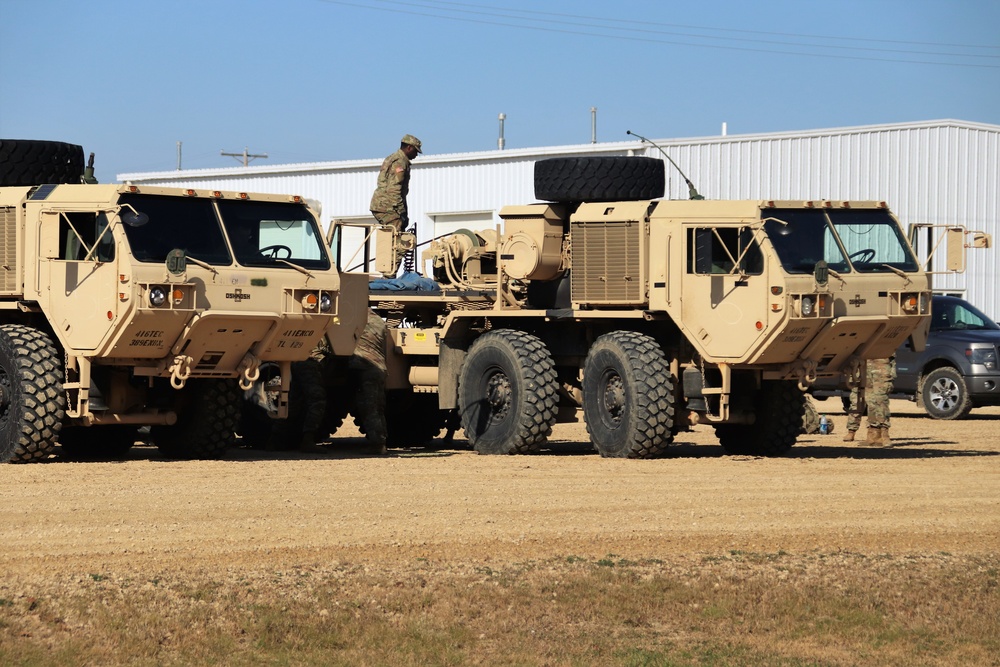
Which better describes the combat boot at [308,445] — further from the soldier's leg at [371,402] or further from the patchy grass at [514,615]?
the patchy grass at [514,615]

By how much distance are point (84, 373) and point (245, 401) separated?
432cm

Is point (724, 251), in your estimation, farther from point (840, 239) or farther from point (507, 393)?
point (507, 393)

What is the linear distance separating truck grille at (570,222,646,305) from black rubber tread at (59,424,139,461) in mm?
5003

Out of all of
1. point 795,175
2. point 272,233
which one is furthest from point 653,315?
point 795,175

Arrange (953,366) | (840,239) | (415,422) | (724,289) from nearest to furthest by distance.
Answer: (724,289) → (840,239) → (415,422) → (953,366)

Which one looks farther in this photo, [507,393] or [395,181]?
[395,181]

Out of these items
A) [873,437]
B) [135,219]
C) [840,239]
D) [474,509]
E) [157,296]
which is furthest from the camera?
[873,437]

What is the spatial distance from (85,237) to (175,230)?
0.83 m

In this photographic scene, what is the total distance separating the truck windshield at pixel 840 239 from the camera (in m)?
17.4

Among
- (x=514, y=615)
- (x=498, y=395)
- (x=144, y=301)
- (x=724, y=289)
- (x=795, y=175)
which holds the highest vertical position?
(x=795, y=175)

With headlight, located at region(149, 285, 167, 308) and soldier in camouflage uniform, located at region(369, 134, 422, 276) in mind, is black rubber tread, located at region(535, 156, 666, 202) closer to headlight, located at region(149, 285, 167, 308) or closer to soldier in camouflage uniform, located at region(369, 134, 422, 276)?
soldier in camouflage uniform, located at region(369, 134, 422, 276)

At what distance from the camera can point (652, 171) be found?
19.2 m

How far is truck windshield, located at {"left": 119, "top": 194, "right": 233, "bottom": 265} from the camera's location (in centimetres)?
1620

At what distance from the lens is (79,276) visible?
1638 cm
